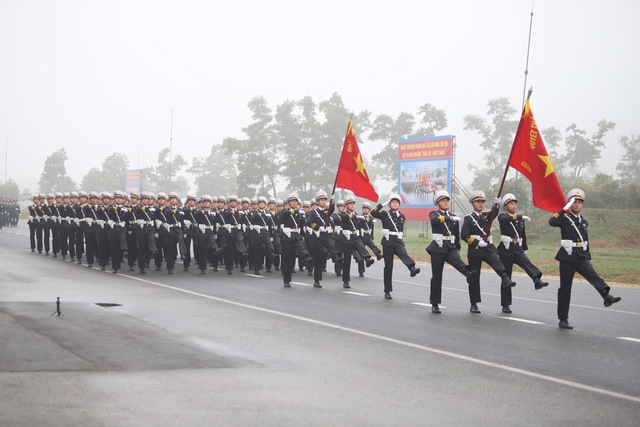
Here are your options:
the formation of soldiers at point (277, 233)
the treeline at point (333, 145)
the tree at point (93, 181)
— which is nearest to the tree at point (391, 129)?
the treeline at point (333, 145)

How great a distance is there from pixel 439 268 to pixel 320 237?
16.6 ft

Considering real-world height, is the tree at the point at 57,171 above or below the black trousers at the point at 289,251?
above

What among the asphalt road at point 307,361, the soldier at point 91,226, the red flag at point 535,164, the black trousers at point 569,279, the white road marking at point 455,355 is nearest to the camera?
the asphalt road at point 307,361

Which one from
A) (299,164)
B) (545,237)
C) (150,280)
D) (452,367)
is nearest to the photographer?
(452,367)

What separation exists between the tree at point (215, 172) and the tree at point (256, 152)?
3381 centimetres

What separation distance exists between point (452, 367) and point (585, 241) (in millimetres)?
4148

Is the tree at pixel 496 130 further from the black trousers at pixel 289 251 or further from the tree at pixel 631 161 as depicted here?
the black trousers at pixel 289 251

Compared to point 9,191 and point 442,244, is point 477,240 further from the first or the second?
point 9,191

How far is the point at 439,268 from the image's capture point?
12.4 m


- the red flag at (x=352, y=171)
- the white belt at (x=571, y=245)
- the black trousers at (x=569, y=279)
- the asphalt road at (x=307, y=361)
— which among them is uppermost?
the red flag at (x=352, y=171)

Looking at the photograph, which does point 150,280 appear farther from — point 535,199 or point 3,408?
point 3,408

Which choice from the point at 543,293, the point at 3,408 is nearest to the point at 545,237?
the point at 543,293

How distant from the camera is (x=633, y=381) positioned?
24.0 ft

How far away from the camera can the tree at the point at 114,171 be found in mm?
106250
